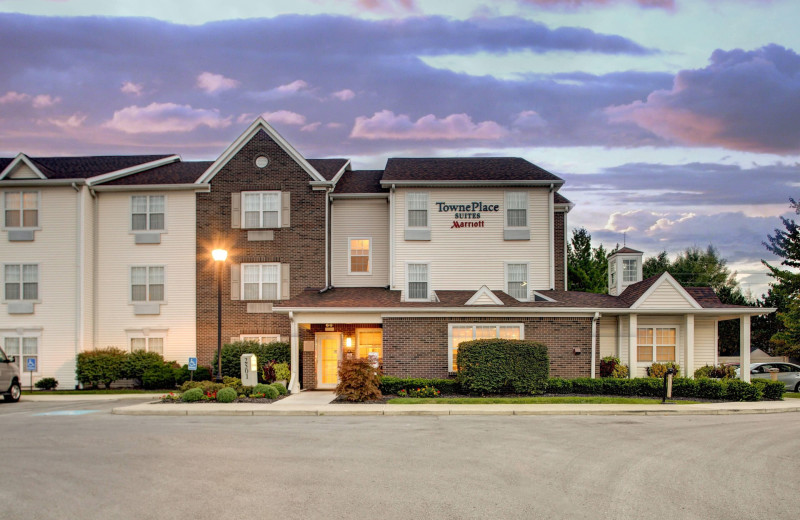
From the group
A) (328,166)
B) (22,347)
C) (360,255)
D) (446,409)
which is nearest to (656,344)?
(446,409)

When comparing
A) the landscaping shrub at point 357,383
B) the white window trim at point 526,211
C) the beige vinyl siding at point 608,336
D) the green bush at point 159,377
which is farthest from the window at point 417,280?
the green bush at point 159,377

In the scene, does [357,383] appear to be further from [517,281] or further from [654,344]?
[654,344]

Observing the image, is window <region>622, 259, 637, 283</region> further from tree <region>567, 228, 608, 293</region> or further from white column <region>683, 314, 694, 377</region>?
tree <region>567, 228, 608, 293</region>

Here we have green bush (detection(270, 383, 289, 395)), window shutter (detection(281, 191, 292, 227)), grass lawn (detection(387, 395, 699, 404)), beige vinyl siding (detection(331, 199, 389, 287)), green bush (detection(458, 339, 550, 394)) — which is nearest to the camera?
grass lawn (detection(387, 395, 699, 404))

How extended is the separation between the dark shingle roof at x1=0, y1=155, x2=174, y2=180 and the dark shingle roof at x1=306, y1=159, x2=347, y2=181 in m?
7.78

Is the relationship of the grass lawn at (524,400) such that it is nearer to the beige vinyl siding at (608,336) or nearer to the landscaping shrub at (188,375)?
the beige vinyl siding at (608,336)

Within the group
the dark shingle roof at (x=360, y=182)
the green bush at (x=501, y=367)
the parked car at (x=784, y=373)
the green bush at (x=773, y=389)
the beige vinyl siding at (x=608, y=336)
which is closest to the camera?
the green bush at (x=501, y=367)

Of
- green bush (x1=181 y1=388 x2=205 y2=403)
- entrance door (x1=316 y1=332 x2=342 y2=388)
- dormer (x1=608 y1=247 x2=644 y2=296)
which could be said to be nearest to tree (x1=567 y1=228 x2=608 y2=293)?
dormer (x1=608 y1=247 x2=644 y2=296)

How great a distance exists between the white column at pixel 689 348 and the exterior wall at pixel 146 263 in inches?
797

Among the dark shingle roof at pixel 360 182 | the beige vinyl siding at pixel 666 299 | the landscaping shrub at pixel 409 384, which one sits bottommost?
the landscaping shrub at pixel 409 384

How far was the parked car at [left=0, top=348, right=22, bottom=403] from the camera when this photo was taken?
23359 millimetres

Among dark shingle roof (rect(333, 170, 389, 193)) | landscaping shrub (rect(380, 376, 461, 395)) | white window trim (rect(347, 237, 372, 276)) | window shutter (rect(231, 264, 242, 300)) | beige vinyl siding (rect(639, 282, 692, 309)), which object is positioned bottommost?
landscaping shrub (rect(380, 376, 461, 395))

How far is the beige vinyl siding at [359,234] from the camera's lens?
29.6 meters

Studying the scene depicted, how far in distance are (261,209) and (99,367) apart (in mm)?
9529
